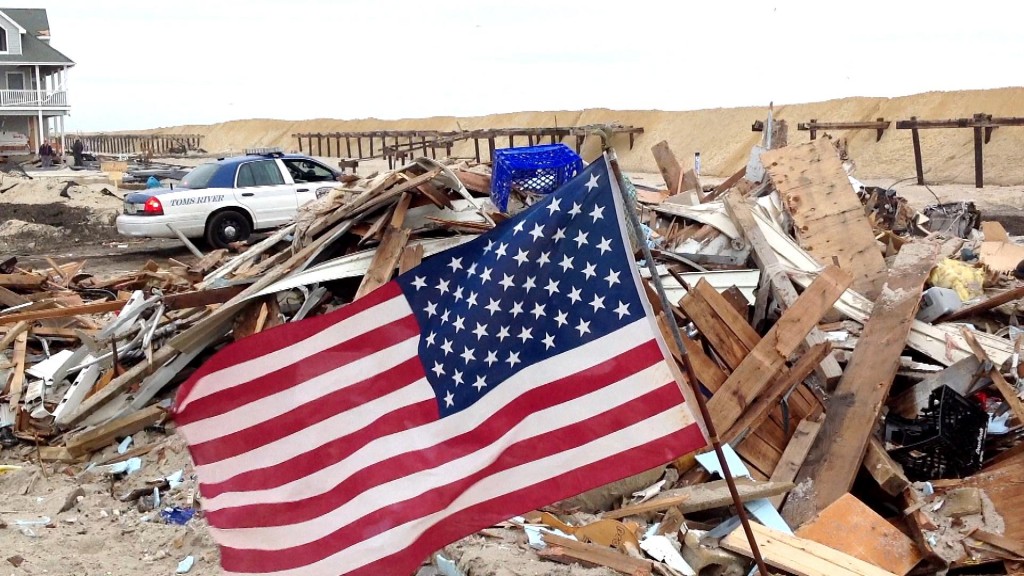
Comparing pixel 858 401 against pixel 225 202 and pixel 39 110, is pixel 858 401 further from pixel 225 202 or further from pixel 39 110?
pixel 39 110

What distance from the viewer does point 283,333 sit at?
161 inches

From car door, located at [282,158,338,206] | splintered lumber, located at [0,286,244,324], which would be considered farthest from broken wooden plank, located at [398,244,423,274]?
car door, located at [282,158,338,206]

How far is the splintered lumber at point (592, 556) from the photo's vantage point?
5375mm

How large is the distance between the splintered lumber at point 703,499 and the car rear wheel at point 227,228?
12.8 m

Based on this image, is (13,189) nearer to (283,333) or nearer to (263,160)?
(263,160)

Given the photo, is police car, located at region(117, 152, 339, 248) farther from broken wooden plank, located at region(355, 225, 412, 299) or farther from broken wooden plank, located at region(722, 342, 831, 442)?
broken wooden plank, located at region(722, 342, 831, 442)

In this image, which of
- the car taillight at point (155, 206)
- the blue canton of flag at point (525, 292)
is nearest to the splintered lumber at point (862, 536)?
the blue canton of flag at point (525, 292)

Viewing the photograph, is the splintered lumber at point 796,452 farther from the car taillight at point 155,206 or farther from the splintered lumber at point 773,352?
the car taillight at point 155,206

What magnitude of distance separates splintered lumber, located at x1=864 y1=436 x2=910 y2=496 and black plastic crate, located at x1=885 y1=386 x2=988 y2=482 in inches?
9.6

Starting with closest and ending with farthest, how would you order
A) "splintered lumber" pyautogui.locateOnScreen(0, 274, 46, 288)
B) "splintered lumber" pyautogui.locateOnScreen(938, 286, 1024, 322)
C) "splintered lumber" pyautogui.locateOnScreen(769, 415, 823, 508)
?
"splintered lumber" pyautogui.locateOnScreen(769, 415, 823, 508) → "splintered lumber" pyautogui.locateOnScreen(938, 286, 1024, 322) → "splintered lumber" pyautogui.locateOnScreen(0, 274, 46, 288)

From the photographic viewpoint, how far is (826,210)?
33.6 feet

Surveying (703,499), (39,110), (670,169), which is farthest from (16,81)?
(703,499)

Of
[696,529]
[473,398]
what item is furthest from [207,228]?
[473,398]

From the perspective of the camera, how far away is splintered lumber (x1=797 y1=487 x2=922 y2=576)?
5.78 metres
